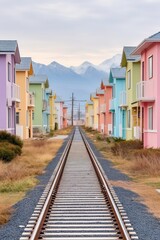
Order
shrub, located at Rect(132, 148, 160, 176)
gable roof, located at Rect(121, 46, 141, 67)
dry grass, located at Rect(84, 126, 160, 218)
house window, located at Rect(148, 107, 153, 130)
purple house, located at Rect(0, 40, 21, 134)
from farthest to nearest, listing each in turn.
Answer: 1. gable roof, located at Rect(121, 46, 141, 67)
2. purple house, located at Rect(0, 40, 21, 134)
3. house window, located at Rect(148, 107, 153, 130)
4. shrub, located at Rect(132, 148, 160, 176)
5. dry grass, located at Rect(84, 126, 160, 218)

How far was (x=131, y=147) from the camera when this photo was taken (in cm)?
2902

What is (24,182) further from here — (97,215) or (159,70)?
(159,70)

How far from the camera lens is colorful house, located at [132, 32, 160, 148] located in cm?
2542

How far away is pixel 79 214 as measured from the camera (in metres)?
10.5

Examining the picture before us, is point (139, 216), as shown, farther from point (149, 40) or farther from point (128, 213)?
point (149, 40)

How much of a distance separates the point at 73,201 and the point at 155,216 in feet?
8.08

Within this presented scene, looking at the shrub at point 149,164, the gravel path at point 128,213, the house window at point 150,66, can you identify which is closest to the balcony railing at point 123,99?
the house window at point 150,66

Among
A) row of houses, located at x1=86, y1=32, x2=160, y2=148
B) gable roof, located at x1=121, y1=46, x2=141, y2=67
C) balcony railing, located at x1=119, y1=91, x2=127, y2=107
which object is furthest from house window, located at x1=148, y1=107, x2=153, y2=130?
balcony railing, located at x1=119, y1=91, x2=127, y2=107

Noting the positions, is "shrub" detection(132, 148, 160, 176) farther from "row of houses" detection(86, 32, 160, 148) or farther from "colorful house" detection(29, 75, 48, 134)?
"colorful house" detection(29, 75, 48, 134)

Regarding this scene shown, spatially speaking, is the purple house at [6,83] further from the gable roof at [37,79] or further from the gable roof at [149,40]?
the gable roof at [37,79]

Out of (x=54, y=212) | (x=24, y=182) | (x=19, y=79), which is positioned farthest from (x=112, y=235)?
(x=19, y=79)

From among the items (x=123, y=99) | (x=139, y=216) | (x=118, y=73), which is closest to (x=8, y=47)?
(x=123, y=99)

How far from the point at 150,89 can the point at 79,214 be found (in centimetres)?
1721

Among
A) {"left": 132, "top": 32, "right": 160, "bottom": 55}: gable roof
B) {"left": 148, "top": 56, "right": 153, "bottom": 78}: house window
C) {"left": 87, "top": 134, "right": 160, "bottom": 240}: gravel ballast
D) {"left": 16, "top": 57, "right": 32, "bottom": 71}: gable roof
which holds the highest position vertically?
{"left": 16, "top": 57, "right": 32, "bottom": 71}: gable roof
